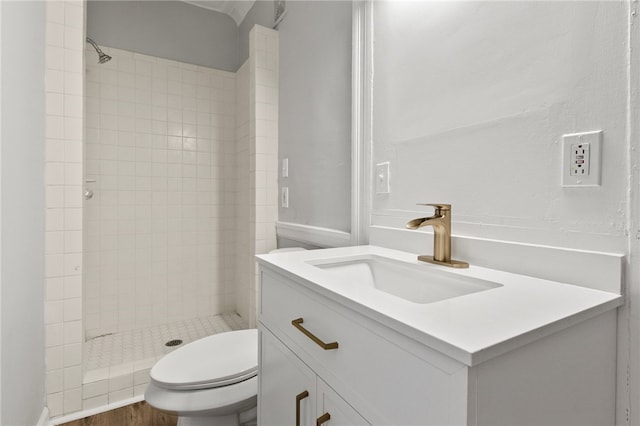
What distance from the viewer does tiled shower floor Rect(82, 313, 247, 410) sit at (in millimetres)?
1751

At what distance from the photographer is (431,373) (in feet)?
1.50

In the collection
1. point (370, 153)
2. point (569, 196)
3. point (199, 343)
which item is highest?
point (370, 153)

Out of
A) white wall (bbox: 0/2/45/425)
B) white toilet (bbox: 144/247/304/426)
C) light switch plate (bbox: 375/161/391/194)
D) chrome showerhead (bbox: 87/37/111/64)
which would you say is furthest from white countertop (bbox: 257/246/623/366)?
chrome showerhead (bbox: 87/37/111/64)

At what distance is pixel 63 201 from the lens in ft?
5.26

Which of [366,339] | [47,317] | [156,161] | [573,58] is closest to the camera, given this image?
[366,339]

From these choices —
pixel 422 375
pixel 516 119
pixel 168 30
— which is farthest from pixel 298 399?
pixel 168 30

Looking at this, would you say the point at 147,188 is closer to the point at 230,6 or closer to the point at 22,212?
the point at 22,212

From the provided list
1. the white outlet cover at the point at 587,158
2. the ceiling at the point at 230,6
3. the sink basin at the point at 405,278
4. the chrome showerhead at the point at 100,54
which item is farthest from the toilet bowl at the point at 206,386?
the ceiling at the point at 230,6

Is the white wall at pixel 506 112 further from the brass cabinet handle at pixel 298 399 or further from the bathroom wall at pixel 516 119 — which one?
the brass cabinet handle at pixel 298 399

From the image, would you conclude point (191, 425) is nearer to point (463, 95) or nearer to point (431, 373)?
point (431, 373)

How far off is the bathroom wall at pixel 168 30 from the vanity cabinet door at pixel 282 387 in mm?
2384

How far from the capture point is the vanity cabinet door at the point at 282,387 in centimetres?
76

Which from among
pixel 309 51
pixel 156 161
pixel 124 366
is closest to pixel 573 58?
pixel 309 51

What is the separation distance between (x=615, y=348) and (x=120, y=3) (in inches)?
122
